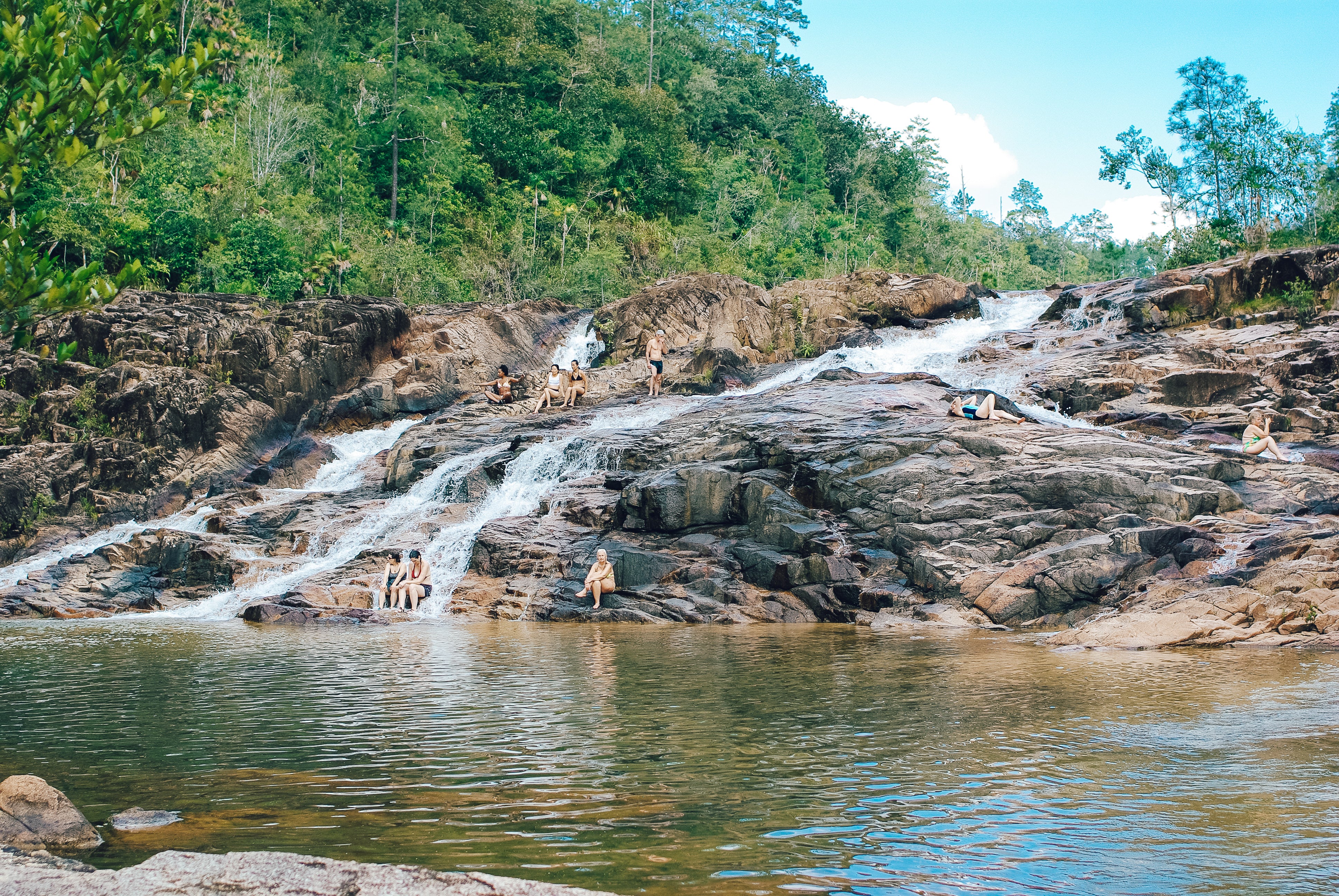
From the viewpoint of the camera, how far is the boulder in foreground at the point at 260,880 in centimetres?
360

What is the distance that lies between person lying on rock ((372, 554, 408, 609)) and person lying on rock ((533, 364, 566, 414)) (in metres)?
10.3

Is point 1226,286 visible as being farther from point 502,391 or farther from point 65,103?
point 65,103

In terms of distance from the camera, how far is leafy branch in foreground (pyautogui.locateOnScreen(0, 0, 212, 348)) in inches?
223

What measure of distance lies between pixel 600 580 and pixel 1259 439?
41.5ft

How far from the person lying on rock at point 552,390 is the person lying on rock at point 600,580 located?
11345mm

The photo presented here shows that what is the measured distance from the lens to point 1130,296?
28016mm

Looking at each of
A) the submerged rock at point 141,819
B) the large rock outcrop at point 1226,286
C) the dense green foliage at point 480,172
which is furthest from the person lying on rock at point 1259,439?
the dense green foliage at point 480,172

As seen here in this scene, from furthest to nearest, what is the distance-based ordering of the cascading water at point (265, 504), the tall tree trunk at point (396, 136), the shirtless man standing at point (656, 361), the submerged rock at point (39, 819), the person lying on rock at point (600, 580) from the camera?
the tall tree trunk at point (396, 136) < the shirtless man standing at point (656, 361) < the cascading water at point (265, 504) < the person lying on rock at point (600, 580) < the submerged rock at point (39, 819)

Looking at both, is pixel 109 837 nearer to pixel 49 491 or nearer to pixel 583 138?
pixel 49 491

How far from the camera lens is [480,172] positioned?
149 feet

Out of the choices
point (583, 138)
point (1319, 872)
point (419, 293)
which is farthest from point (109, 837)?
point (583, 138)

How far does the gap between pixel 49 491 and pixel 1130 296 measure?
30733mm

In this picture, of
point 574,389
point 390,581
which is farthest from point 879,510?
point 574,389

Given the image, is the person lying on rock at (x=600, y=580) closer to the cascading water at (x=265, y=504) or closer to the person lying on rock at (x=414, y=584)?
the person lying on rock at (x=414, y=584)
